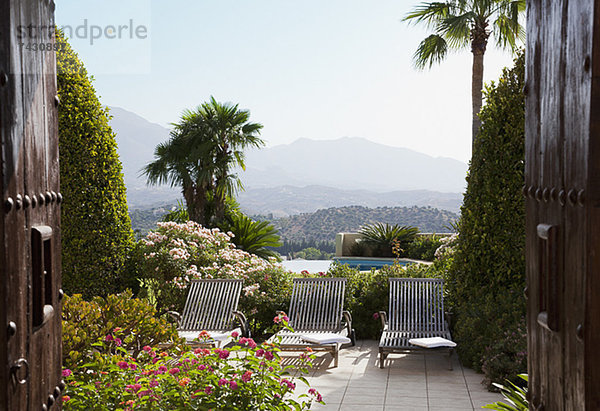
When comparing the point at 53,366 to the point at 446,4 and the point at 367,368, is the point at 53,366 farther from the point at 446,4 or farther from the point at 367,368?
the point at 446,4

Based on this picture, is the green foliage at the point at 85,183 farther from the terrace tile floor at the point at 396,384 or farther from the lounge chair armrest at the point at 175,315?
the terrace tile floor at the point at 396,384

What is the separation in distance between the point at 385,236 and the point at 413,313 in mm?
9159

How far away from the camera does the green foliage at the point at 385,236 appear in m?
16.6

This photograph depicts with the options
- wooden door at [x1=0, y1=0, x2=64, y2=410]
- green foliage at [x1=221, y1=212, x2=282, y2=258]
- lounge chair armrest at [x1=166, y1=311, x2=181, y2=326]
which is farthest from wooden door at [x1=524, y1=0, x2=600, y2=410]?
green foliage at [x1=221, y1=212, x2=282, y2=258]

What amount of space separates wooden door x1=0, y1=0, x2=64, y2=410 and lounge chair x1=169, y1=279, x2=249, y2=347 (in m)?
4.86

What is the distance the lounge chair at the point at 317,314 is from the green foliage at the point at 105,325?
1.70 meters

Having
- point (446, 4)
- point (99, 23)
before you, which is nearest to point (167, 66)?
point (446, 4)

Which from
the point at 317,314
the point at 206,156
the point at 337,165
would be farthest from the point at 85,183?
the point at 337,165

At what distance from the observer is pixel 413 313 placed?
25.4 feet

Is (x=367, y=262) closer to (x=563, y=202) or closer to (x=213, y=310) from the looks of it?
(x=213, y=310)

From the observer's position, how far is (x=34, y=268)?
2.06 metres

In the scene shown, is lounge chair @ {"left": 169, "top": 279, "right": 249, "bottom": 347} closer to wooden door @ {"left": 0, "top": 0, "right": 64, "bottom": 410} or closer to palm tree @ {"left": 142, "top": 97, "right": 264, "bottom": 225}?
wooden door @ {"left": 0, "top": 0, "right": 64, "bottom": 410}

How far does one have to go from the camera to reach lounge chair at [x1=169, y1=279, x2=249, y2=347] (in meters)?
7.44

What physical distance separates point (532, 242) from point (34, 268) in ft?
6.38
